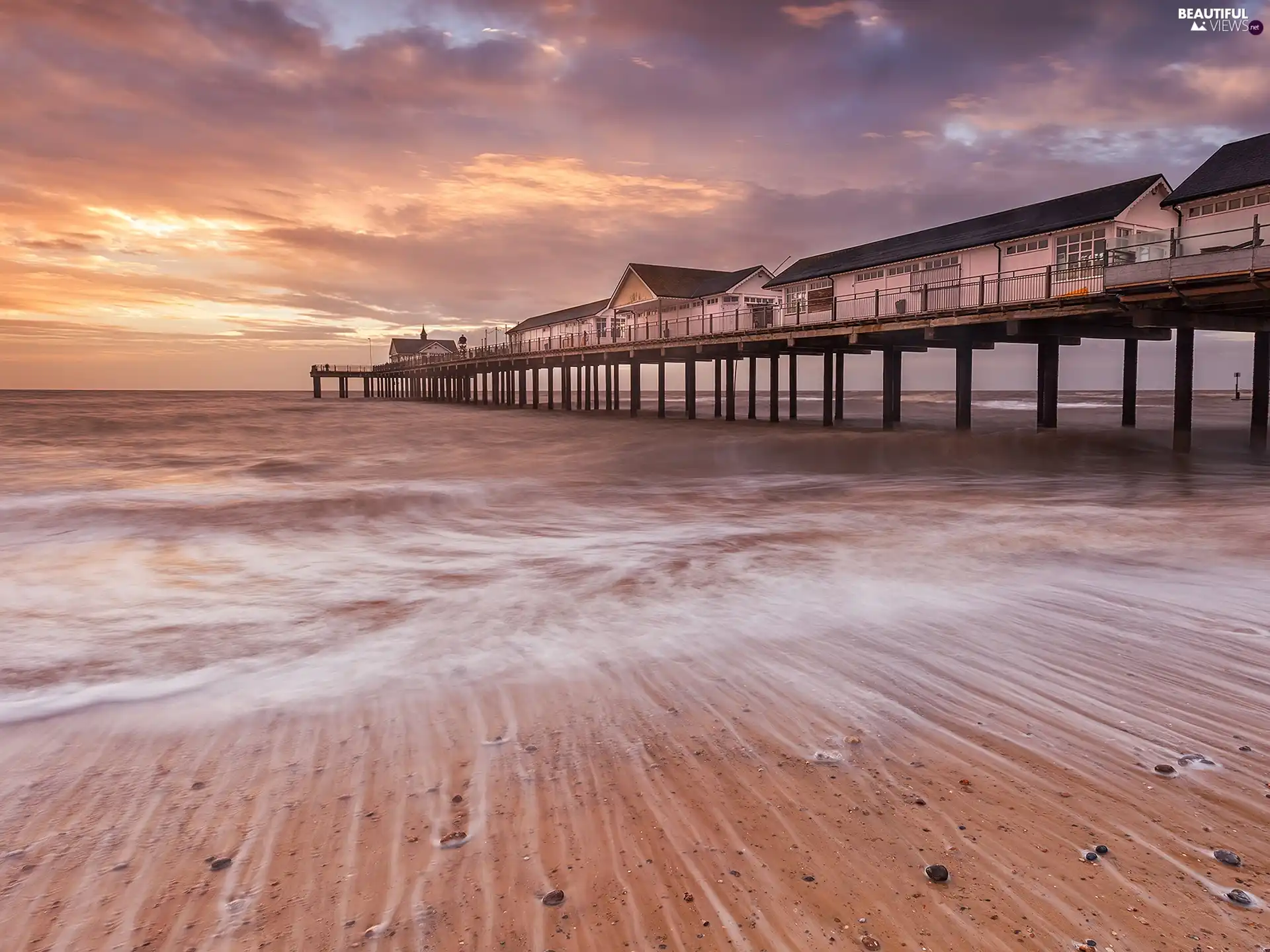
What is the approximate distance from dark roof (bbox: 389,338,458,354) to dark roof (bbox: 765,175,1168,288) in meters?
83.3

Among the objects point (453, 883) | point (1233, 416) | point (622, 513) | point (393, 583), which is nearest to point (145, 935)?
point (453, 883)

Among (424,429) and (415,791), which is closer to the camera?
(415,791)

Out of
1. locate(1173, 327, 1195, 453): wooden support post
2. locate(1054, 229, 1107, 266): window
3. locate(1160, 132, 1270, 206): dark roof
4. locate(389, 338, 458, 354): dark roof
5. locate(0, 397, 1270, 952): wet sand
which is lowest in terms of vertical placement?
locate(0, 397, 1270, 952): wet sand

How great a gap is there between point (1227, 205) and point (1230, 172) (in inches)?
48.2

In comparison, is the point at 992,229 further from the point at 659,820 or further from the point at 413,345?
the point at 413,345

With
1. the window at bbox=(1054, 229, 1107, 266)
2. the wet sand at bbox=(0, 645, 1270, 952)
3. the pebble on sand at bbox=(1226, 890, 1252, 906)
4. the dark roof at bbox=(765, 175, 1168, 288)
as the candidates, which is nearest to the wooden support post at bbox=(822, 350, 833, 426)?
the dark roof at bbox=(765, 175, 1168, 288)

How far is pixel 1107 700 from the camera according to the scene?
14.9ft

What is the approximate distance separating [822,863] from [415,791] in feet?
6.47

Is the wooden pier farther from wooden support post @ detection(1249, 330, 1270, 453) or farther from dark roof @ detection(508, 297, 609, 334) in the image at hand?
dark roof @ detection(508, 297, 609, 334)

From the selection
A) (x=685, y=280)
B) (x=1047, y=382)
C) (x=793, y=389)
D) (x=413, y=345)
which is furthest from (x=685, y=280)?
(x=413, y=345)

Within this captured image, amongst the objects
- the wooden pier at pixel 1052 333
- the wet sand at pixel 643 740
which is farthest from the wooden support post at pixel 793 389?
the wet sand at pixel 643 740

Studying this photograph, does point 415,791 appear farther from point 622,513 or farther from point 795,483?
point 795,483

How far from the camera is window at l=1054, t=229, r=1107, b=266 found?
22.6m

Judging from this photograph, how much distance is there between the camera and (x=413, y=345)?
119m
